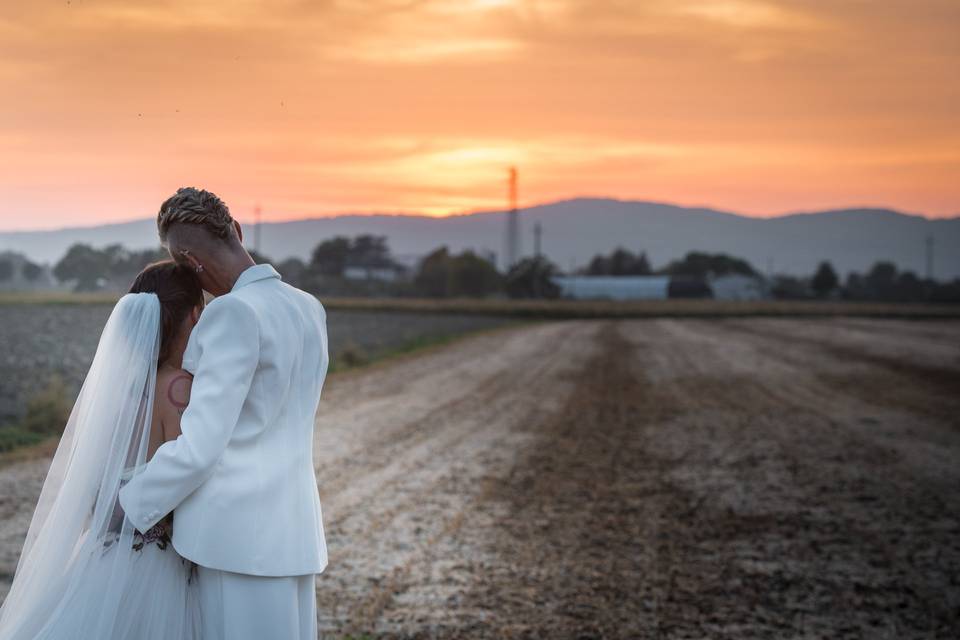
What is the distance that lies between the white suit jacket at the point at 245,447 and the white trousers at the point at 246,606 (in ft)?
0.21

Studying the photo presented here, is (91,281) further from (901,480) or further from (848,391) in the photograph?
(901,480)

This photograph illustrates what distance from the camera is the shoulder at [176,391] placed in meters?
3.19

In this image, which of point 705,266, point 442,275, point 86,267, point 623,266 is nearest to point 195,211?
point 442,275

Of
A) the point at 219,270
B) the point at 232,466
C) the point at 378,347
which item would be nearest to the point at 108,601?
the point at 232,466

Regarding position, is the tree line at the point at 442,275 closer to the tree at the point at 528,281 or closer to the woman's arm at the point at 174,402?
the tree at the point at 528,281

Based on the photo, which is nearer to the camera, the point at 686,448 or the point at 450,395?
the point at 686,448

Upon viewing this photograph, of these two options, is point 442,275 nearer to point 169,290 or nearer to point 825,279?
point 825,279

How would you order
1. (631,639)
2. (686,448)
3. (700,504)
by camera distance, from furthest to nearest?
(686,448) → (700,504) → (631,639)

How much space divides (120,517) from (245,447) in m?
0.48

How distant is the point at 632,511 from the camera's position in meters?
9.75

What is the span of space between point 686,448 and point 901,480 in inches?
111

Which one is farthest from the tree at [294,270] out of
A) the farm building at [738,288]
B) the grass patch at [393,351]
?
the grass patch at [393,351]

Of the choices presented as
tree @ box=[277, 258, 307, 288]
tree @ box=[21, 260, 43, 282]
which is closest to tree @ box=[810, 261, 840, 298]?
tree @ box=[277, 258, 307, 288]

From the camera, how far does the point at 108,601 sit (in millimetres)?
3105
